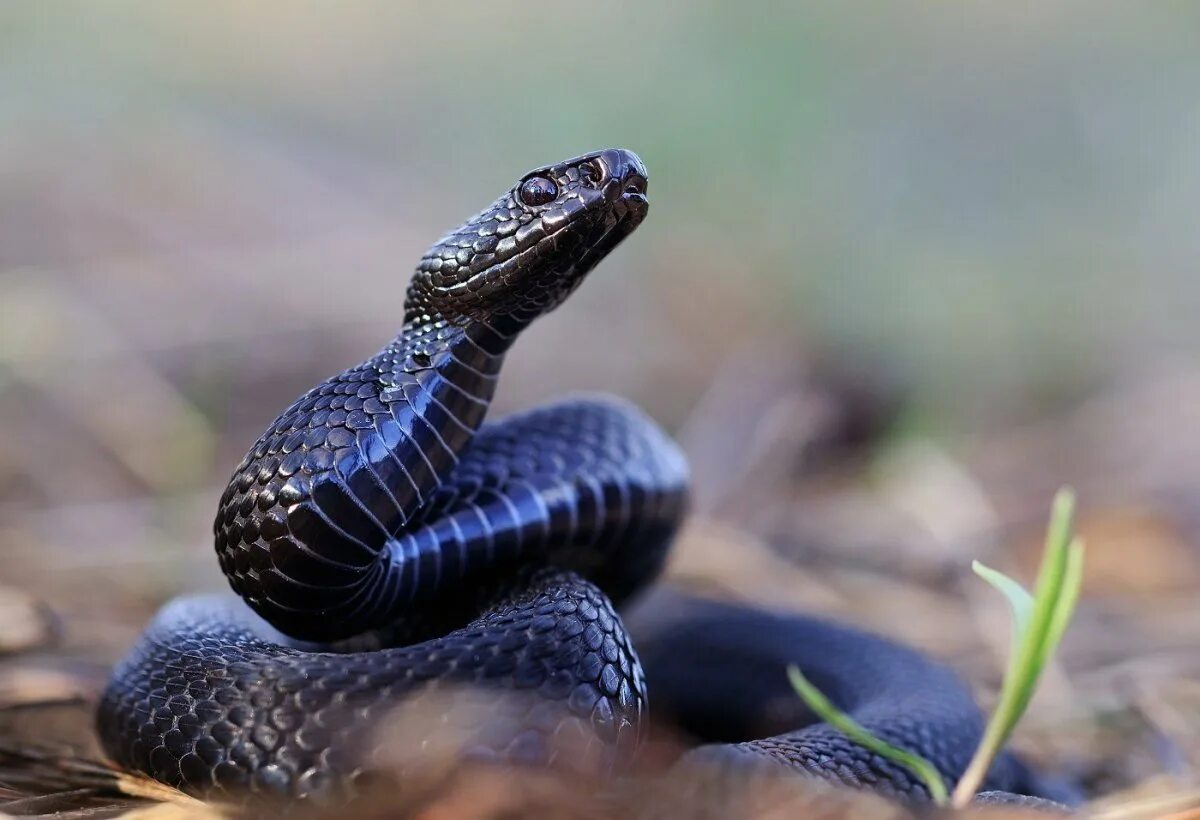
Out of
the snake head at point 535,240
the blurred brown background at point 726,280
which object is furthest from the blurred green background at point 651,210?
the snake head at point 535,240

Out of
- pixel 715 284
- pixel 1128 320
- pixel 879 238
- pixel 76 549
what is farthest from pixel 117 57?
pixel 1128 320

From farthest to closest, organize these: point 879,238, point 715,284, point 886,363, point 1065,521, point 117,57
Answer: point 117,57, point 715,284, point 879,238, point 886,363, point 1065,521

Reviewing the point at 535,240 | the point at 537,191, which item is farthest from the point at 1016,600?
the point at 537,191

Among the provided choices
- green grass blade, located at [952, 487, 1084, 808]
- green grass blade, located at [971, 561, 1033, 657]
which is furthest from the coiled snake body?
green grass blade, located at [971, 561, 1033, 657]

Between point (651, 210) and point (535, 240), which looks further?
point (651, 210)

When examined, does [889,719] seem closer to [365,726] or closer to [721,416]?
[365,726]

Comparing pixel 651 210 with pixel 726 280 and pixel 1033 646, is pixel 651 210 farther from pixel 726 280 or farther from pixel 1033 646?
pixel 1033 646

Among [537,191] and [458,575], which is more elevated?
[537,191]
